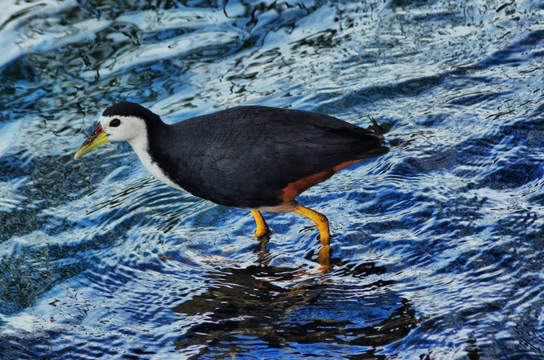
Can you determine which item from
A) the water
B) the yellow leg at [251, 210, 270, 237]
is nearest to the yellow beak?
the water

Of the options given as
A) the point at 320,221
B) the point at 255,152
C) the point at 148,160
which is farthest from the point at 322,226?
the point at 148,160

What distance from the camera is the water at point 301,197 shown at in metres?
4.82

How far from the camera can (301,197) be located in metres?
6.38

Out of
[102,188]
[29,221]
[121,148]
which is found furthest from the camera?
[121,148]

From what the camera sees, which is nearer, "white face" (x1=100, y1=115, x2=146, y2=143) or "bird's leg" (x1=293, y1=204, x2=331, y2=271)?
"white face" (x1=100, y1=115, x2=146, y2=143)

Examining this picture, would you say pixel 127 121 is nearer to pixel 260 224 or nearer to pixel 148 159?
pixel 148 159

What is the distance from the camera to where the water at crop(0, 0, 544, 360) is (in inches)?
190

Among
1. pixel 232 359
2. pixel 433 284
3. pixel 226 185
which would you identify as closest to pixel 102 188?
pixel 226 185

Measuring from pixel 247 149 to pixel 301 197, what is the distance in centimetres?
122

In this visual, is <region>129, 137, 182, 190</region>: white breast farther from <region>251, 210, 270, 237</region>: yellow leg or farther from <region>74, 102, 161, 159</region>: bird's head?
<region>251, 210, 270, 237</region>: yellow leg

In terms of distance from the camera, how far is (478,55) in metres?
8.02

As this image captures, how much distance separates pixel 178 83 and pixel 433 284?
14.7 ft

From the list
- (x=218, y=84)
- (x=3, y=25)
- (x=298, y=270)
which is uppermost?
(x=3, y=25)

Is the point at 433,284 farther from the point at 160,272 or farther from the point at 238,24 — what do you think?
the point at 238,24
